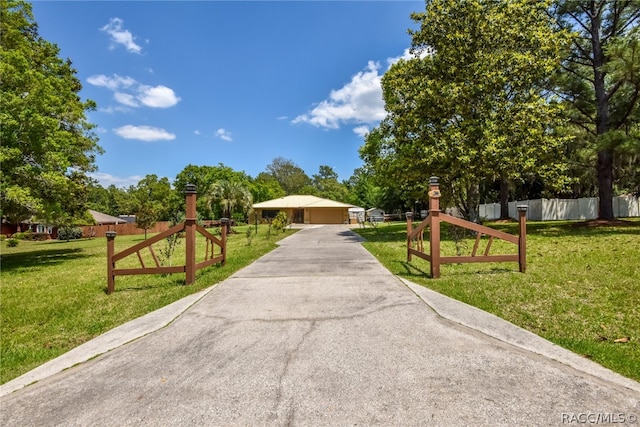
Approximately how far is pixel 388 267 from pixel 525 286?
2888 mm

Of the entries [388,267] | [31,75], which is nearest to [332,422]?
[388,267]

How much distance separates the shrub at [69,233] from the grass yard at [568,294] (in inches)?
1198

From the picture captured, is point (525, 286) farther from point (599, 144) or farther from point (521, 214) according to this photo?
point (599, 144)

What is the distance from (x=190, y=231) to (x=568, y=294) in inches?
255

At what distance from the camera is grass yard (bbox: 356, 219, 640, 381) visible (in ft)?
12.5

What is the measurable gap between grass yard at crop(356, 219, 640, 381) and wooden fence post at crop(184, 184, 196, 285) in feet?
13.8

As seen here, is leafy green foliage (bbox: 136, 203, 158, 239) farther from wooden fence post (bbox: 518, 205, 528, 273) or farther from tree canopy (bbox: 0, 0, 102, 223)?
wooden fence post (bbox: 518, 205, 528, 273)

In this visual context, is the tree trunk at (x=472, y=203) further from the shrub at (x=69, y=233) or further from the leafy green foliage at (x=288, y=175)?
the leafy green foliage at (x=288, y=175)

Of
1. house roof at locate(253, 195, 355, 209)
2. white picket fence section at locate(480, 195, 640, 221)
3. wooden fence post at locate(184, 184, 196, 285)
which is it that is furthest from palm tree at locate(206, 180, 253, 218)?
wooden fence post at locate(184, 184, 196, 285)

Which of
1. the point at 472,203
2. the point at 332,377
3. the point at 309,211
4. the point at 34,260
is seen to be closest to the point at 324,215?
the point at 309,211

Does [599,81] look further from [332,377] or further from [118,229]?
[118,229]

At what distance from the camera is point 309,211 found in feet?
142

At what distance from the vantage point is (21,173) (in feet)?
36.8

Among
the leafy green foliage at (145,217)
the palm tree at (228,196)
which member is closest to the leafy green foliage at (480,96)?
the palm tree at (228,196)
